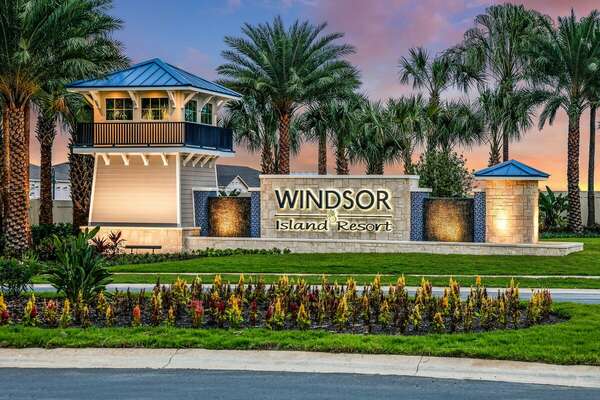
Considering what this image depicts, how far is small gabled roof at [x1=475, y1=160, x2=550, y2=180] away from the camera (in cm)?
3434

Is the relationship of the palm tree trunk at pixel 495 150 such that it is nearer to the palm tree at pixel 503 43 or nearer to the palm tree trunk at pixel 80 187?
the palm tree at pixel 503 43

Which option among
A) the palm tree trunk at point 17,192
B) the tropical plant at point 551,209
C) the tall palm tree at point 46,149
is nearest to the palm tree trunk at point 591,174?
the tropical plant at point 551,209

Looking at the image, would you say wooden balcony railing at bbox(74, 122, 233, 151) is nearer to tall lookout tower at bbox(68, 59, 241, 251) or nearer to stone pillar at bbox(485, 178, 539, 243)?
tall lookout tower at bbox(68, 59, 241, 251)

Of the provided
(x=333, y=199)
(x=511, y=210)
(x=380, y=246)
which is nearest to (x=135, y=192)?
(x=333, y=199)

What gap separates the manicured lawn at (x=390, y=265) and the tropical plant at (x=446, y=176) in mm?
12585

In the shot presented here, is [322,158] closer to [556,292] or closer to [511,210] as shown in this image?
[511,210]

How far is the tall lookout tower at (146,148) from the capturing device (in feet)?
127

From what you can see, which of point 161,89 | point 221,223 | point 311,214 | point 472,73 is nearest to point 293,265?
A: point 311,214

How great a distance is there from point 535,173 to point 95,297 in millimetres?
22007

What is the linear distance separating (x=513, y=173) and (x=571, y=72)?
18.1 meters

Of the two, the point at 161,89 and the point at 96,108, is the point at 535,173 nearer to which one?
the point at 161,89

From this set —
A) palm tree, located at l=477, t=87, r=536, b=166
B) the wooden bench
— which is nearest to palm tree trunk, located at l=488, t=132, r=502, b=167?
palm tree, located at l=477, t=87, r=536, b=166

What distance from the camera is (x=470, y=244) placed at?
3478 cm

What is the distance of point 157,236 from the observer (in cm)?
3875
